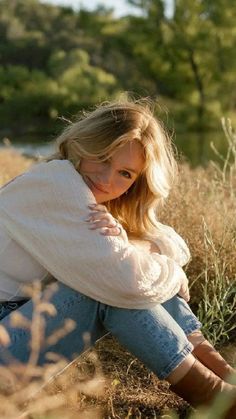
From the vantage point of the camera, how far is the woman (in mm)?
1834

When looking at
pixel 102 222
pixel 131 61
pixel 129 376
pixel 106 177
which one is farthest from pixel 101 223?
pixel 131 61

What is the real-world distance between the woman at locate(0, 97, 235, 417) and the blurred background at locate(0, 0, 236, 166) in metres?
24.7

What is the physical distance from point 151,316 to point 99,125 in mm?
588

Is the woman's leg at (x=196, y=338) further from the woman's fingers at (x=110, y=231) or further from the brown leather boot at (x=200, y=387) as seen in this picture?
the woman's fingers at (x=110, y=231)

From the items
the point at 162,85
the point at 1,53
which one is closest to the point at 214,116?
the point at 162,85

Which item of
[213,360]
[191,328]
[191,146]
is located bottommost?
[191,146]

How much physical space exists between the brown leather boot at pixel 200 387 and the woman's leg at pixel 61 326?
262mm

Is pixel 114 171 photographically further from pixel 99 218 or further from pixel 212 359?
pixel 212 359

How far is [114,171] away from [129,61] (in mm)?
31661

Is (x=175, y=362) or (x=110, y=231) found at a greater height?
(x=110, y=231)

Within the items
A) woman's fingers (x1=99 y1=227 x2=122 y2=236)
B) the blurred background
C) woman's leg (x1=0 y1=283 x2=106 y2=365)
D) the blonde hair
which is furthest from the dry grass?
the blurred background

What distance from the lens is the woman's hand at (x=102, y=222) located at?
189 centimetres

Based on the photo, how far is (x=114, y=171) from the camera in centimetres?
207

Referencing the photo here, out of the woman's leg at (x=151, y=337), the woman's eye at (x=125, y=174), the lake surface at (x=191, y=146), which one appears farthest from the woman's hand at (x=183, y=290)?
the lake surface at (x=191, y=146)
